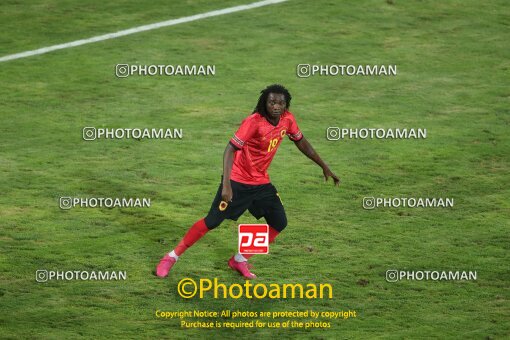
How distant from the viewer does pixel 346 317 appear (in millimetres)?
11234

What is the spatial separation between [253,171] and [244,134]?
0.54 meters

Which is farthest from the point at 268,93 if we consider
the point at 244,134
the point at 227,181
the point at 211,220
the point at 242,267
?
the point at 242,267

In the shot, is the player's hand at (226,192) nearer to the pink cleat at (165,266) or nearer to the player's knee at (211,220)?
the player's knee at (211,220)

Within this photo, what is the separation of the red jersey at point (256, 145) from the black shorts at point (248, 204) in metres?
0.08

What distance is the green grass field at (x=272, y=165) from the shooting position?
11453 mm

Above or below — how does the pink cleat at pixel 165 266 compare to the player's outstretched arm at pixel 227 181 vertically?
below

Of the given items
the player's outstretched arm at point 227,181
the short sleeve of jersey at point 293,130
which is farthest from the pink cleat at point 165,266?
the short sleeve of jersey at point 293,130

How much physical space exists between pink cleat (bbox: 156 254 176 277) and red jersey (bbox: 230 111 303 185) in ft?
3.93

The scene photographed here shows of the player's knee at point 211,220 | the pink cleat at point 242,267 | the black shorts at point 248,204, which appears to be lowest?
the pink cleat at point 242,267

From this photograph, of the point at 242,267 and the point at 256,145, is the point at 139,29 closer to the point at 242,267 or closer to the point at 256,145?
the point at 242,267

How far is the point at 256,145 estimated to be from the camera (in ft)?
37.6

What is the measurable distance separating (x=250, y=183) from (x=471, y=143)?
5.18 m

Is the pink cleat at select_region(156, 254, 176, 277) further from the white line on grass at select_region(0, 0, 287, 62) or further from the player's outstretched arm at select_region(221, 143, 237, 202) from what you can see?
the white line on grass at select_region(0, 0, 287, 62)

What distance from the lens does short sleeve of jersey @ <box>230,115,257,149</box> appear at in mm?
11141
